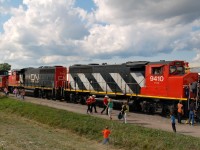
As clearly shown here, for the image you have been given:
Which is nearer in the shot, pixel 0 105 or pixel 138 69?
pixel 138 69

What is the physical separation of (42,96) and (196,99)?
28.8 meters

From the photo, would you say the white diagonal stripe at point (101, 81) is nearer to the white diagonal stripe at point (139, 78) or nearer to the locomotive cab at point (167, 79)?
the white diagonal stripe at point (139, 78)

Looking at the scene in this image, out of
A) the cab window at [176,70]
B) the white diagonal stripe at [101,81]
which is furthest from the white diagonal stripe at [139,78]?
the white diagonal stripe at [101,81]

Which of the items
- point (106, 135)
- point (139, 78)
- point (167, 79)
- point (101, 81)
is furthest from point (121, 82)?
point (106, 135)

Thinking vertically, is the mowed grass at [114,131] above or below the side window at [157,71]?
below

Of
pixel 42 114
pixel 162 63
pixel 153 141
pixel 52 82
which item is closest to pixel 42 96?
pixel 52 82

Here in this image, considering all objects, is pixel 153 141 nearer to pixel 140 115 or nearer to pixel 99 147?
pixel 99 147

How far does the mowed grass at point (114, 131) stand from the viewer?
17594 mm

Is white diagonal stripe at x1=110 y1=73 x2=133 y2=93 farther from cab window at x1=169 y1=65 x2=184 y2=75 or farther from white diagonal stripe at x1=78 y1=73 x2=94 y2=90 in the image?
cab window at x1=169 y1=65 x2=184 y2=75

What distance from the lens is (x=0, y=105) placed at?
43.2 m

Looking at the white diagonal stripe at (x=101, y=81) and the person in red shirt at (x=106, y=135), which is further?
the white diagonal stripe at (x=101, y=81)

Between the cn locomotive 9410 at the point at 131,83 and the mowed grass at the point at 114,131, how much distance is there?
583cm

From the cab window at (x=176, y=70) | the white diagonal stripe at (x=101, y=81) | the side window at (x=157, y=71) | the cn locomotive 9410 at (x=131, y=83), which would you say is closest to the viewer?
the cn locomotive 9410 at (x=131, y=83)

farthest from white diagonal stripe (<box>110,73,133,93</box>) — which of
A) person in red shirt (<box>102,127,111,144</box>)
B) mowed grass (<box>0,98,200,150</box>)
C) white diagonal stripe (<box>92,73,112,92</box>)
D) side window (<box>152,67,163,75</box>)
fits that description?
person in red shirt (<box>102,127,111,144</box>)
